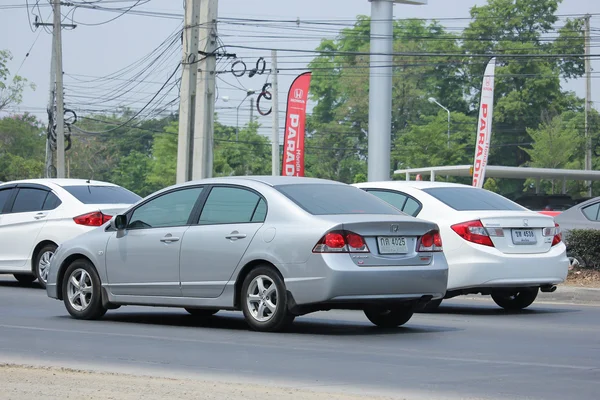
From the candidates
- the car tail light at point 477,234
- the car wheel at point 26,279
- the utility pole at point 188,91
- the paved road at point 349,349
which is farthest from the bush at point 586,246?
the utility pole at point 188,91

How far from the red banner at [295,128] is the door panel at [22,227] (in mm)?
20184

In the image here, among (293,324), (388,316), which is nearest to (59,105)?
(293,324)

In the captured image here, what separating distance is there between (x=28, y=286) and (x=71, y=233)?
2.00 m

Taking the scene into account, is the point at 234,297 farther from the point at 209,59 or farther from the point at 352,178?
the point at 352,178

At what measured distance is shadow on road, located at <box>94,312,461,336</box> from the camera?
11.4 m

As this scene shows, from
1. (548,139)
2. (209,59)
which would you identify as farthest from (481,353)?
(548,139)

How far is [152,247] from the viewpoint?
11945mm

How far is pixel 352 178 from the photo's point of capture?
10600cm

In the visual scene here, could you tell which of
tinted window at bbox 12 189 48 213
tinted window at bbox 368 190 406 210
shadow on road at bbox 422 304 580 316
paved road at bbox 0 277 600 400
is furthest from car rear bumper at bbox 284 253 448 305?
tinted window at bbox 12 189 48 213

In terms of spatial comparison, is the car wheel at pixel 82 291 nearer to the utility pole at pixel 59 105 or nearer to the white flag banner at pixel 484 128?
the white flag banner at pixel 484 128

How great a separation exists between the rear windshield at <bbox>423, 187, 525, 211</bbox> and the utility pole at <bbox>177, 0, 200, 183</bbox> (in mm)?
17819

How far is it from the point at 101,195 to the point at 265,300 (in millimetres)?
7164

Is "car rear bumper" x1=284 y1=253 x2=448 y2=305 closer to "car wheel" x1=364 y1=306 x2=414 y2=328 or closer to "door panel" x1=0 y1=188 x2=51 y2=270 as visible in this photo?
"car wheel" x1=364 y1=306 x2=414 y2=328

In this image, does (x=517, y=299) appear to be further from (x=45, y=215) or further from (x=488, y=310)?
(x=45, y=215)
